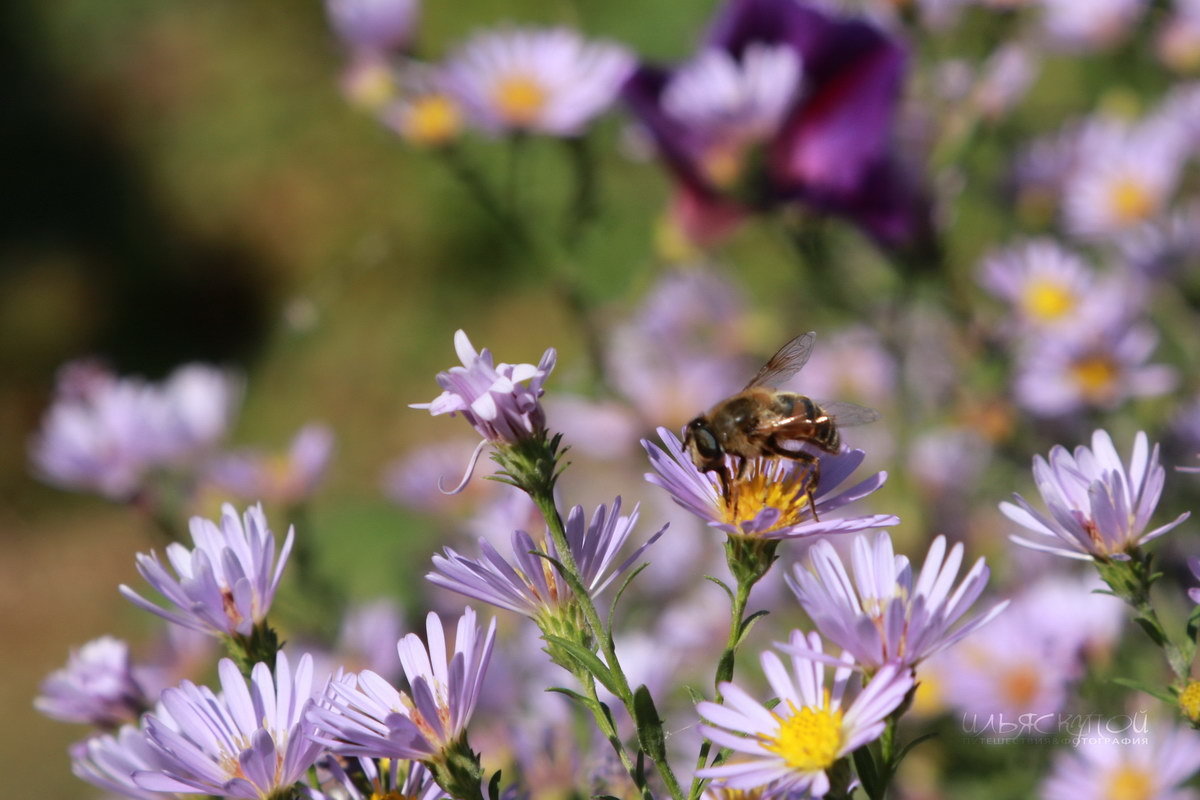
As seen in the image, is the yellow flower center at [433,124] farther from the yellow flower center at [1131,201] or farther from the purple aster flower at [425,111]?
the yellow flower center at [1131,201]

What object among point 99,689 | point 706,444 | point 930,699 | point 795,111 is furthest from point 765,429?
point 795,111

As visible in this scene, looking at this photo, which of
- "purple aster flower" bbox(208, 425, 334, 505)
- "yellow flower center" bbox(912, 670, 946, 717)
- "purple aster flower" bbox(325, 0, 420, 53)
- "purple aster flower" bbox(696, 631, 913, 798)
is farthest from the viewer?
"purple aster flower" bbox(325, 0, 420, 53)

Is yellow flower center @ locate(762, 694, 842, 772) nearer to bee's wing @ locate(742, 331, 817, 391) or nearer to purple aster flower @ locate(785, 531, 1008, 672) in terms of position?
purple aster flower @ locate(785, 531, 1008, 672)

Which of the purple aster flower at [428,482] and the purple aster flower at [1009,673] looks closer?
the purple aster flower at [1009,673]

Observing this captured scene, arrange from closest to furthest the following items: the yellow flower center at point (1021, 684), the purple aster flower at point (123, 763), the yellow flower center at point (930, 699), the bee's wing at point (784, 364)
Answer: the purple aster flower at point (123, 763) < the bee's wing at point (784, 364) < the yellow flower center at point (1021, 684) < the yellow flower center at point (930, 699)

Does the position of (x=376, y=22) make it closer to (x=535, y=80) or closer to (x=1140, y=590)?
(x=535, y=80)

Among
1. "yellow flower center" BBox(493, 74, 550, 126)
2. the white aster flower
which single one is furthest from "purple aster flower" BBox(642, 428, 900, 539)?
the white aster flower

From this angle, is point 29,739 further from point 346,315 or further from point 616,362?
point 616,362

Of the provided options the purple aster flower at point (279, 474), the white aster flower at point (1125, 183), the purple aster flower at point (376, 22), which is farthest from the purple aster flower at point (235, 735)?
the white aster flower at point (1125, 183)
